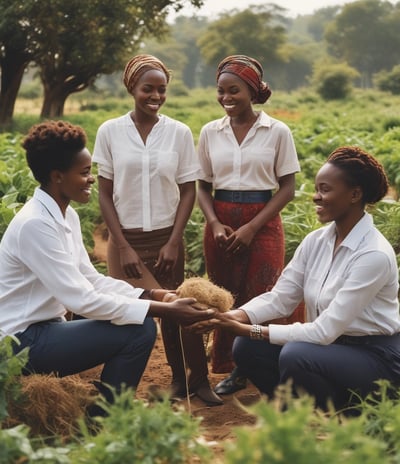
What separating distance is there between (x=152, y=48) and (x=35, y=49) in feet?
275

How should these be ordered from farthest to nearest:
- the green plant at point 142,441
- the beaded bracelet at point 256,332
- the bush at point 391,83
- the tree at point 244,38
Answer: the tree at point 244,38 → the bush at point 391,83 → the beaded bracelet at point 256,332 → the green plant at point 142,441

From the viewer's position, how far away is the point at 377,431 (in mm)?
3018

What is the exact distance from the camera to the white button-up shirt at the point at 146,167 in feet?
14.1

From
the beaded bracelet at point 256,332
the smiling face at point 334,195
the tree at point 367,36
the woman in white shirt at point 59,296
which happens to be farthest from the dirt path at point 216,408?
the tree at point 367,36

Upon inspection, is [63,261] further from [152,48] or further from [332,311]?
[152,48]

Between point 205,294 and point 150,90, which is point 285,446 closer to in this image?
point 205,294

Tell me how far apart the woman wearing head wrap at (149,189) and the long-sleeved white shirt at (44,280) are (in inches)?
25.4

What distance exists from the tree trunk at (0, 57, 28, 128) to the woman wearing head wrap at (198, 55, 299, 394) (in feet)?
75.0

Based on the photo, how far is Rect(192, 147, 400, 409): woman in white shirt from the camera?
352 cm

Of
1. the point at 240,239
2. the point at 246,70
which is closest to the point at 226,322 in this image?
the point at 240,239

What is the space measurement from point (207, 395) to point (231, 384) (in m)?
0.20

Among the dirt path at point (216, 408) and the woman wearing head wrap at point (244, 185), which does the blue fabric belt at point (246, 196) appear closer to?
the woman wearing head wrap at point (244, 185)

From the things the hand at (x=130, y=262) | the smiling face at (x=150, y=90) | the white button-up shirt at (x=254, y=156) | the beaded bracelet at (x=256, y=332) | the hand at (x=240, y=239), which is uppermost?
the smiling face at (x=150, y=90)

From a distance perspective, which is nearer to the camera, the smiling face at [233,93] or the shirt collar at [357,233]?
the shirt collar at [357,233]
